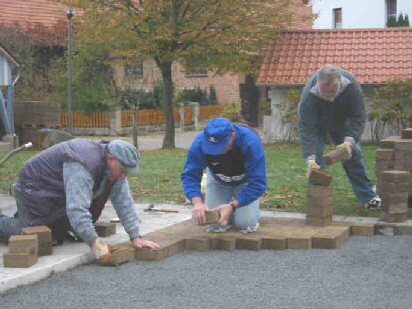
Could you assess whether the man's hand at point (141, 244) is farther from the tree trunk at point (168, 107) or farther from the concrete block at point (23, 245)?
the tree trunk at point (168, 107)

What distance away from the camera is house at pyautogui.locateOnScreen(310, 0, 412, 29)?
32.9 metres

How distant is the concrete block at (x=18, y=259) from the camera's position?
4.84 metres

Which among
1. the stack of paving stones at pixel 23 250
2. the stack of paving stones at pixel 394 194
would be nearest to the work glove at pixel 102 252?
the stack of paving stones at pixel 23 250

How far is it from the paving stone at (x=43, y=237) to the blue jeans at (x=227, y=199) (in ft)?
5.53

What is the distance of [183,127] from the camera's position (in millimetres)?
27938

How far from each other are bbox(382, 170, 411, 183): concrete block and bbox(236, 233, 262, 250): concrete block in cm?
158

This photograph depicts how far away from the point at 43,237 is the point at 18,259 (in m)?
0.34

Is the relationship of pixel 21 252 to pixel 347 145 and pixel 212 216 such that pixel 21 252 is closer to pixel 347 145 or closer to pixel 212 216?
pixel 212 216

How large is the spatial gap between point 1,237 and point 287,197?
4.04m

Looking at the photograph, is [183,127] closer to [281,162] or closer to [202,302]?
[281,162]

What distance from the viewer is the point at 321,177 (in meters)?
6.33

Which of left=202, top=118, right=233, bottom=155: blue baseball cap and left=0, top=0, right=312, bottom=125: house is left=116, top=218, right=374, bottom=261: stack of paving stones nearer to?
left=202, top=118, right=233, bottom=155: blue baseball cap

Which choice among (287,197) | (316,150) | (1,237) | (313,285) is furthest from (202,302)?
(287,197)

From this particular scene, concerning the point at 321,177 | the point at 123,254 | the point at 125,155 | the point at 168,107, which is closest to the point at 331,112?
the point at 321,177
